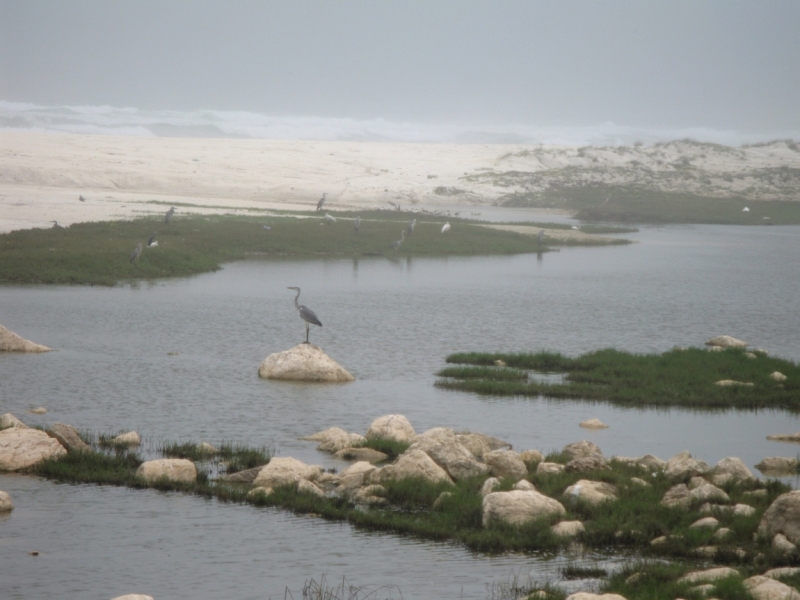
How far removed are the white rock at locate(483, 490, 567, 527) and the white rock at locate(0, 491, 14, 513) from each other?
5.05 meters

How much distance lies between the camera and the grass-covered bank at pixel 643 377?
1848 centimetres

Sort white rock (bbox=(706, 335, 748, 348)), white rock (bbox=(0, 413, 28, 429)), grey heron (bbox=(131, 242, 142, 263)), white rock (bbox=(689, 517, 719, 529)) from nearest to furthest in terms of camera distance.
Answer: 1. white rock (bbox=(689, 517, 719, 529))
2. white rock (bbox=(0, 413, 28, 429))
3. white rock (bbox=(706, 335, 748, 348))
4. grey heron (bbox=(131, 242, 142, 263))

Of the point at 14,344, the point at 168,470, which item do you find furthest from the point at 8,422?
the point at 14,344

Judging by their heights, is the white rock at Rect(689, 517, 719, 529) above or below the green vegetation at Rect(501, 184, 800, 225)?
below

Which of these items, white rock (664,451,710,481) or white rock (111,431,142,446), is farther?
white rock (111,431,142,446)

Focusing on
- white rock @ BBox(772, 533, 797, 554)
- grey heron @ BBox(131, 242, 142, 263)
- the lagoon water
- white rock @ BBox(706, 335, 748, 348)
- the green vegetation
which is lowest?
the lagoon water

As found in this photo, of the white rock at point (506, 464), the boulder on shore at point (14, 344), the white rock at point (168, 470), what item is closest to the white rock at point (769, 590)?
the white rock at point (506, 464)

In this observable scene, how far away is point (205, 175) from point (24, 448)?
67.5 meters

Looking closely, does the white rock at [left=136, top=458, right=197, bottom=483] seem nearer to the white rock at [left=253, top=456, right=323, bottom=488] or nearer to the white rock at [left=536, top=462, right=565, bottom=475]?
the white rock at [left=253, top=456, right=323, bottom=488]

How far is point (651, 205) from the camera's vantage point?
78625 millimetres

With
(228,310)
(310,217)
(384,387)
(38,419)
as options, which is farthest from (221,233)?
(38,419)

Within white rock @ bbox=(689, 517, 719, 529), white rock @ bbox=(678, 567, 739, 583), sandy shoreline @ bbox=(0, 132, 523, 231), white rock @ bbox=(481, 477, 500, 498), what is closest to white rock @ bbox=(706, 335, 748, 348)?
white rock @ bbox=(481, 477, 500, 498)

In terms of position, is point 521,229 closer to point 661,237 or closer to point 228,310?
point 661,237

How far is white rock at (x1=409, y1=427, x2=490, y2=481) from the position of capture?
40.5 feet
